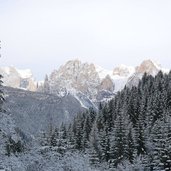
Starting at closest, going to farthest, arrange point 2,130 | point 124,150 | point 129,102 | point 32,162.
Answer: point 2,130 < point 32,162 < point 124,150 < point 129,102

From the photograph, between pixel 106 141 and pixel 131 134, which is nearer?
pixel 131 134

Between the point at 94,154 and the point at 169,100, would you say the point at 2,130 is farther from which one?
the point at 169,100

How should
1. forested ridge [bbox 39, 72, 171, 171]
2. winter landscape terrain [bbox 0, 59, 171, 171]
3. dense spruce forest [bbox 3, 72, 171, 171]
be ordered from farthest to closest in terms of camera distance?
1. forested ridge [bbox 39, 72, 171, 171]
2. dense spruce forest [bbox 3, 72, 171, 171]
3. winter landscape terrain [bbox 0, 59, 171, 171]

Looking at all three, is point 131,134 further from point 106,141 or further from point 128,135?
point 106,141

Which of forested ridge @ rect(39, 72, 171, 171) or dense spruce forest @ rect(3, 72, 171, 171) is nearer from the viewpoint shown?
dense spruce forest @ rect(3, 72, 171, 171)

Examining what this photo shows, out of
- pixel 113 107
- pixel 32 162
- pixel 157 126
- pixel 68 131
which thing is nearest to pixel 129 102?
pixel 113 107

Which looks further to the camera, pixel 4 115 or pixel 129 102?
pixel 129 102

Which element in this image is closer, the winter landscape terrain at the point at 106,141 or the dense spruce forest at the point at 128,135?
the winter landscape terrain at the point at 106,141

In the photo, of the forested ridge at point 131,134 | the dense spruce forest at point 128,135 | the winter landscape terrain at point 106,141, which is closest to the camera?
the winter landscape terrain at point 106,141

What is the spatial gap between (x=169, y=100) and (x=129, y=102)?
10577 millimetres

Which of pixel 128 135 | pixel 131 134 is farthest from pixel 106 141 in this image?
pixel 128 135

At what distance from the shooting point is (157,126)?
80875mm

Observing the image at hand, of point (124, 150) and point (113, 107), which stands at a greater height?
point (113, 107)

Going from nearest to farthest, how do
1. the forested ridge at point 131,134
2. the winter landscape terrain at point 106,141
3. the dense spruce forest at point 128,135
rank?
the winter landscape terrain at point 106,141 < the dense spruce forest at point 128,135 < the forested ridge at point 131,134
